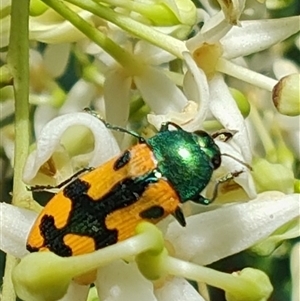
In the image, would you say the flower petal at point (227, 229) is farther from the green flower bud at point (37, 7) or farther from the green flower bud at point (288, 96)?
the green flower bud at point (37, 7)

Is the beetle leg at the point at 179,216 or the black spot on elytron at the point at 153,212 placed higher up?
the black spot on elytron at the point at 153,212

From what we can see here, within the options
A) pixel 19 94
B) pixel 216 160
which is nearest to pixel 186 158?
pixel 216 160

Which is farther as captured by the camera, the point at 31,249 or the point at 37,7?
the point at 37,7

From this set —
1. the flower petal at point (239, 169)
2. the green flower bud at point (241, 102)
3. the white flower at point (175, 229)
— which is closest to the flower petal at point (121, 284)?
the white flower at point (175, 229)

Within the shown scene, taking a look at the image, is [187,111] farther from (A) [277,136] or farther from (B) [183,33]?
(A) [277,136]

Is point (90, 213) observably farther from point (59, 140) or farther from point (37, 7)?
point (37, 7)

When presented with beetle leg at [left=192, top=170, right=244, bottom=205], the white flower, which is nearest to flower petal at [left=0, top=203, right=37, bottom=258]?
the white flower

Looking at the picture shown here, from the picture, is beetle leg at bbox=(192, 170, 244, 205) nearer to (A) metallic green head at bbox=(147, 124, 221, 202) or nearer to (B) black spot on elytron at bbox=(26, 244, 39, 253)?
(A) metallic green head at bbox=(147, 124, 221, 202)
